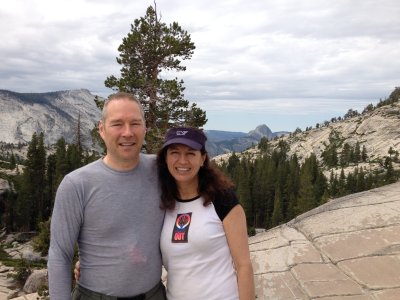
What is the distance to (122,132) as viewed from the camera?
3.26m

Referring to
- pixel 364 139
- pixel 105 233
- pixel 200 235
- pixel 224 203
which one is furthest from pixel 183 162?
pixel 364 139

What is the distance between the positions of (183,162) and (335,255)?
452cm

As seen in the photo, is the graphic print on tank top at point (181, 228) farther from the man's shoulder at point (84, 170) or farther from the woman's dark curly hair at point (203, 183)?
the man's shoulder at point (84, 170)

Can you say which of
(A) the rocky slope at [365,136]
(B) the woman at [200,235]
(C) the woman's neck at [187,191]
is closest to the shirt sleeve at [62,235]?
(B) the woman at [200,235]

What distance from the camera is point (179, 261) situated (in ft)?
10.6

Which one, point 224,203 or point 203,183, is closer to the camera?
point 224,203

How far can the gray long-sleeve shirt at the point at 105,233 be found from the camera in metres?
3.09

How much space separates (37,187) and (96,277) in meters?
64.0

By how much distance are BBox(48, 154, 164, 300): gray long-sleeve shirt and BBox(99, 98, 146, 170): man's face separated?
127 mm

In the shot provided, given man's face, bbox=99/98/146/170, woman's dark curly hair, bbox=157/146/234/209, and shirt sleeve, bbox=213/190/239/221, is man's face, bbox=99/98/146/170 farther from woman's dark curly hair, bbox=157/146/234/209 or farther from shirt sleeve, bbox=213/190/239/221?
shirt sleeve, bbox=213/190/239/221

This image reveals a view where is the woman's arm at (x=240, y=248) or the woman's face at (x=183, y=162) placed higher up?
the woman's face at (x=183, y=162)

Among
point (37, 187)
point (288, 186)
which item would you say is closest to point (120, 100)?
point (37, 187)

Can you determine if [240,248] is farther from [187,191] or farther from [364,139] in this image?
[364,139]

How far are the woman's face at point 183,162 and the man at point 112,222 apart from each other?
0.25m
